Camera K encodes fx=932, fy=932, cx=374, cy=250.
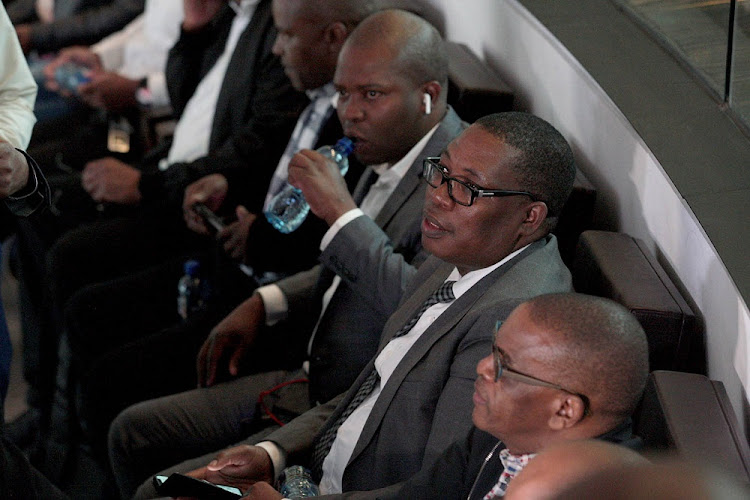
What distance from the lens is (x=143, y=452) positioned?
227cm

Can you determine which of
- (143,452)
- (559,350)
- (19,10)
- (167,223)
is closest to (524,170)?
(559,350)

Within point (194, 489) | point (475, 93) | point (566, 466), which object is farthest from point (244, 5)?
point (566, 466)

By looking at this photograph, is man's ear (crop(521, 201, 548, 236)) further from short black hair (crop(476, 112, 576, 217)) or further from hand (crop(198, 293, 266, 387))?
hand (crop(198, 293, 266, 387))

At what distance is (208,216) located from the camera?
9.20ft

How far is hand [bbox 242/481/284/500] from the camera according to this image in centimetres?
168

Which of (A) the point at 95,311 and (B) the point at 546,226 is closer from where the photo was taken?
(B) the point at 546,226

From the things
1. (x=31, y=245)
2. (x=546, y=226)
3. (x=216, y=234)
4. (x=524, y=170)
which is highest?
(x=524, y=170)

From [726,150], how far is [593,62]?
446mm

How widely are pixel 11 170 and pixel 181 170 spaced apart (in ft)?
3.64

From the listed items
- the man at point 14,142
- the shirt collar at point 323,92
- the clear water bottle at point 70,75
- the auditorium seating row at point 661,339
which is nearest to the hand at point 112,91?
the clear water bottle at point 70,75

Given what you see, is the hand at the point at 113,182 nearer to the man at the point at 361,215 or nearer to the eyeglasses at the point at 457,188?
the man at the point at 361,215

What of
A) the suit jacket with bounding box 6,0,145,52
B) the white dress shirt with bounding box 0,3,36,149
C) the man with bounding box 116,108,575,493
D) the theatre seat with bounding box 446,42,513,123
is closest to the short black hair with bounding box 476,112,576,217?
the man with bounding box 116,108,575,493

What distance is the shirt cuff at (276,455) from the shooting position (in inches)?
75.2

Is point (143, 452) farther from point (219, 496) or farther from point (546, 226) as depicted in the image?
point (546, 226)
